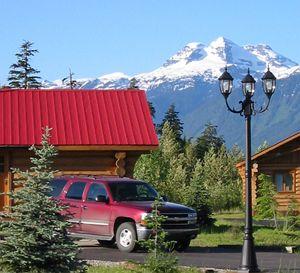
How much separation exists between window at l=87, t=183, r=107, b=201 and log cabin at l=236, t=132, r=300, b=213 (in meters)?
22.0

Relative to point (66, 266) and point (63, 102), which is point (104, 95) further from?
point (66, 266)

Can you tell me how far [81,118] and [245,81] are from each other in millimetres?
9239

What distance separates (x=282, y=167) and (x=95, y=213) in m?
23.7

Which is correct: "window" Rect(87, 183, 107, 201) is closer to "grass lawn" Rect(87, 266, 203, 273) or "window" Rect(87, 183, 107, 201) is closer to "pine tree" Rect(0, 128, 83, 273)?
"grass lawn" Rect(87, 266, 203, 273)

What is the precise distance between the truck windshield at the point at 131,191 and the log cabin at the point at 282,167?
70.6ft

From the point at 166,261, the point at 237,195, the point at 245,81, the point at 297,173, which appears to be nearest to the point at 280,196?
the point at 297,173

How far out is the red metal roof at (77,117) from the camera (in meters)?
24.2

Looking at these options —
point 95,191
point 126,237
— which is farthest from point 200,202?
point 126,237

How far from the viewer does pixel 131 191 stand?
2073cm

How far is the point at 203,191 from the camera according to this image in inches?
1107

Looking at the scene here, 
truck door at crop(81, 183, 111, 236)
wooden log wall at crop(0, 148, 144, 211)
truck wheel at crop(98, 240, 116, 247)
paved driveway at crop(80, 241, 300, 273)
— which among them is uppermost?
wooden log wall at crop(0, 148, 144, 211)

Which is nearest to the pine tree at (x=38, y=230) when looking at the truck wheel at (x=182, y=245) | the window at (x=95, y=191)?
the truck wheel at (x=182, y=245)

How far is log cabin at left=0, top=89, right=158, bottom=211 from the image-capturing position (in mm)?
24062

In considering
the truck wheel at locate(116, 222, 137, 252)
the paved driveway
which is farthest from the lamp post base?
the truck wheel at locate(116, 222, 137, 252)
